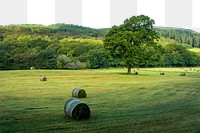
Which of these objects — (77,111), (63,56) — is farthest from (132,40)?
(63,56)

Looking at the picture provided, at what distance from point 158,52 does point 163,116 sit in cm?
4295

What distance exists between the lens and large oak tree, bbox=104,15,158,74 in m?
56.4

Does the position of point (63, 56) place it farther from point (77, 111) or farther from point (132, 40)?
point (77, 111)

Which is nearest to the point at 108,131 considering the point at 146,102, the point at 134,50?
the point at 146,102

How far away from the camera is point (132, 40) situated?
5794 centimetres

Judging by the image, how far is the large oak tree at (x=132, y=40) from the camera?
185 ft

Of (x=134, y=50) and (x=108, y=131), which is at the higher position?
(x=134, y=50)

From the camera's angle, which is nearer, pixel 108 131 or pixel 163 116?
pixel 108 131

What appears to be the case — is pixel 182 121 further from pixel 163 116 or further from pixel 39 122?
pixel 39 122

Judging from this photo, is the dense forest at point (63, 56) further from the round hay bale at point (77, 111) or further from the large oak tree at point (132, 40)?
the round hay bale at point (77, 111)

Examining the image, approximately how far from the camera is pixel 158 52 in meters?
58.6

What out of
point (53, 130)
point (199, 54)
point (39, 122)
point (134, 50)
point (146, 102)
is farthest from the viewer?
point (199, 54)

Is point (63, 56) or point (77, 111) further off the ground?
point (63, 56)

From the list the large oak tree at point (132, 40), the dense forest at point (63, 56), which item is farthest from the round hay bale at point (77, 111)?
the dense forest at point (63, 56)
